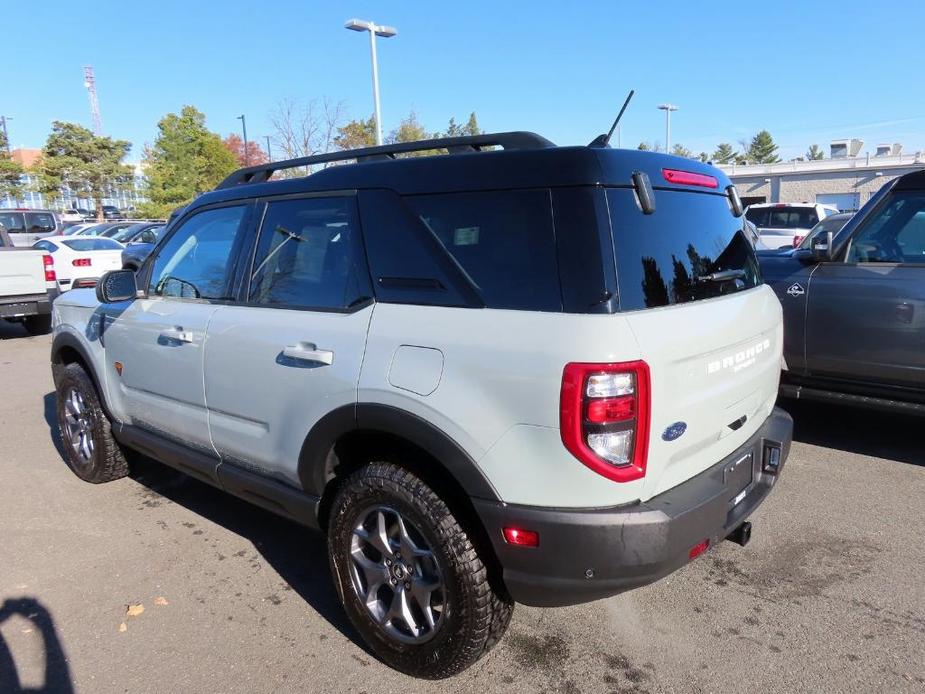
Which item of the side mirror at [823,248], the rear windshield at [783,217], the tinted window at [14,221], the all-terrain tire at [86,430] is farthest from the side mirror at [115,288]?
the tinted window at [14,221]

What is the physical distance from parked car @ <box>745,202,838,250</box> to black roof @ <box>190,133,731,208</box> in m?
13.8

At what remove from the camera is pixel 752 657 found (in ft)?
8.61

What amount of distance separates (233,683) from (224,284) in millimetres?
1793

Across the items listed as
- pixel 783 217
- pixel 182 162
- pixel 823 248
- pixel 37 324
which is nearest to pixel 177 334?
pixel 823 248

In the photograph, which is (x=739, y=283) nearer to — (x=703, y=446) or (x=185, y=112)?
(x=703, y=446)

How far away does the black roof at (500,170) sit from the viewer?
219 cm

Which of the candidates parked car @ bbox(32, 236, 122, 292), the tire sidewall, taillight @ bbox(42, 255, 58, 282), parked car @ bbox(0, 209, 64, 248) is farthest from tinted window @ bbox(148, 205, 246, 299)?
parked car @ bbox(0, 209, 64, 248)

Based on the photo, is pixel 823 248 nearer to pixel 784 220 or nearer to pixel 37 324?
pixel 37 324

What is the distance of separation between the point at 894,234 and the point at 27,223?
23.0m

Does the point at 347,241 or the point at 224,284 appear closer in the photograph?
the point at 347,241

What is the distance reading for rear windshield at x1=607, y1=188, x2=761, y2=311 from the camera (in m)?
2.21

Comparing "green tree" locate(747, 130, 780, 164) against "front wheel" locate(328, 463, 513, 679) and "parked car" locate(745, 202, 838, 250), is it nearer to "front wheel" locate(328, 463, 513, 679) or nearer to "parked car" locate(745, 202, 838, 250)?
"parked car" locate(745, 202, 838, 250)

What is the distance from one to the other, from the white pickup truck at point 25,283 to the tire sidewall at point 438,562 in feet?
32.7

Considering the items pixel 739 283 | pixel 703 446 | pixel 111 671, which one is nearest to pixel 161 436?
pixel 111 671
